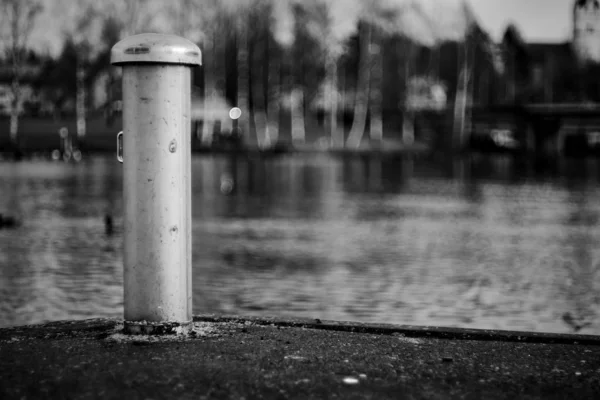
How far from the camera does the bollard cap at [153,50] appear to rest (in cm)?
655

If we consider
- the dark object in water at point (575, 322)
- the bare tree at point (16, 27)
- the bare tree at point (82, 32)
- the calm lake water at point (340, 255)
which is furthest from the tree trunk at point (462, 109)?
the dark object in water at point (575, 322)

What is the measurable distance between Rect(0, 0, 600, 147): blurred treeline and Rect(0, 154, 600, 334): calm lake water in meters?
49.0

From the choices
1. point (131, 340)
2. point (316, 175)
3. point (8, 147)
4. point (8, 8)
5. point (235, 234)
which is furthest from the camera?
point (8, 8)

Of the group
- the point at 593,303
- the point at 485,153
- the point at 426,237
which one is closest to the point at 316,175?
the point at 426,237

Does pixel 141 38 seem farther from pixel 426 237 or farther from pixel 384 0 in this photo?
pixel 384 0

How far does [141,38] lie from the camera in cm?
662

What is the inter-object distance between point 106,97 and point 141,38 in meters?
92.5

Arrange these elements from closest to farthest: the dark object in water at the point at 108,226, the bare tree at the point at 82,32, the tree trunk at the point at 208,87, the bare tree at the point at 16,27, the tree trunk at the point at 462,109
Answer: the dark object in water at the point at 108,226
the bare tree at the point at 16,27
the tree trunk at the point at 208,87
the bare tree at the point at 82,32
the tree trunk at the point at 462,109

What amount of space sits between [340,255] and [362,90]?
3297 inches

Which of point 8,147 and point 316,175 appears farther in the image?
point 8,147

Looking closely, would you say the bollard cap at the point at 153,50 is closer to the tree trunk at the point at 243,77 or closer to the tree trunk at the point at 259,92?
the tree trunk at the point at 243,77

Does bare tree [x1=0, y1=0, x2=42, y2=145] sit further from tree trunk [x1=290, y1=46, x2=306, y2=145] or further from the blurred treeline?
tree trunk [x1=290, y1=46, x2=306, y2=145]

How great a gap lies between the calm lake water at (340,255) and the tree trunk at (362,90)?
57780mm

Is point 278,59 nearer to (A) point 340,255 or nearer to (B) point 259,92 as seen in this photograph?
(B) point 259,92
